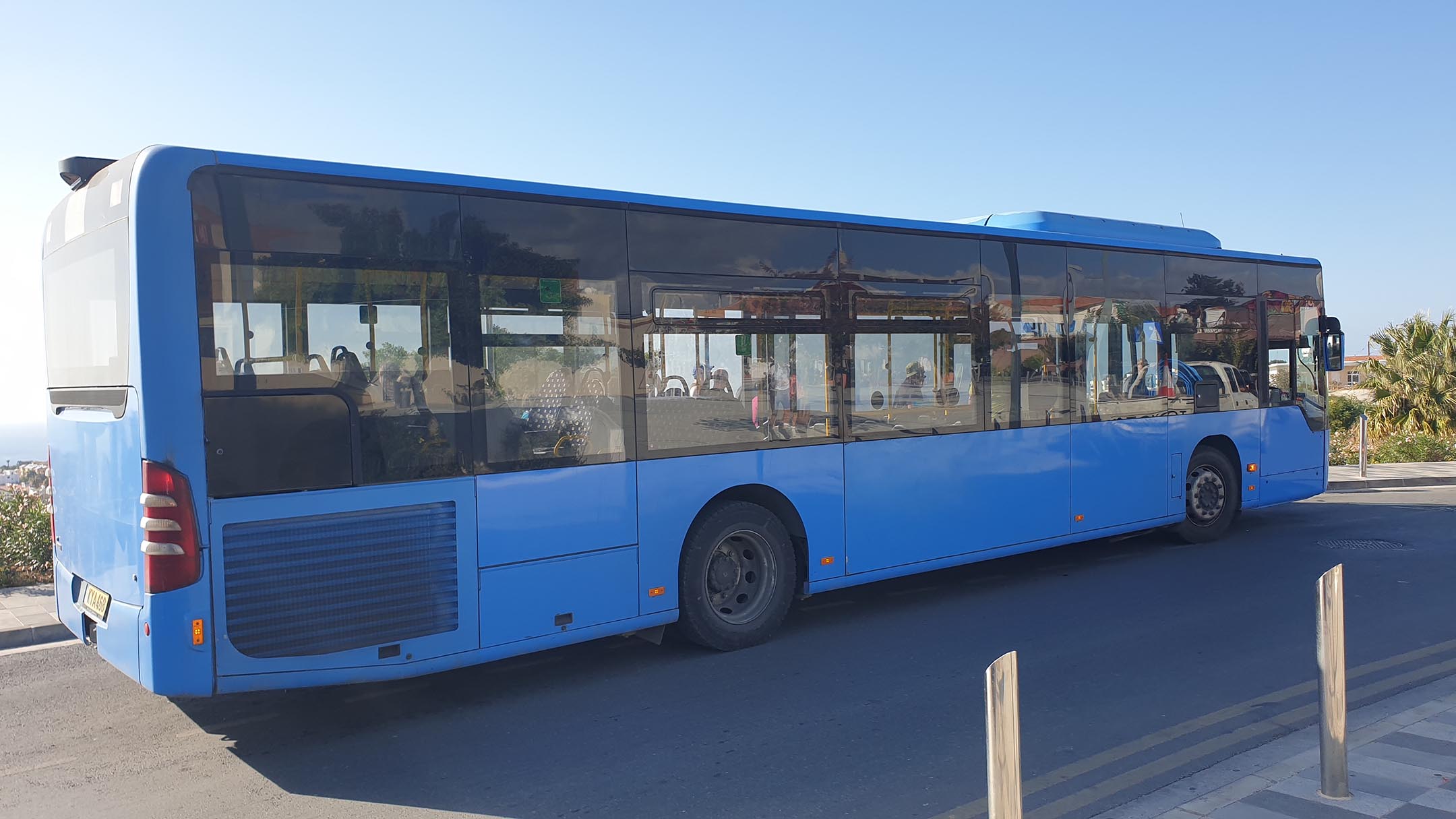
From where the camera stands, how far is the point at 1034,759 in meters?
5.16

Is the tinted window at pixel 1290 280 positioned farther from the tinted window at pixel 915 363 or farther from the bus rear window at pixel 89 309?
the bus rear window at pixel 89 309

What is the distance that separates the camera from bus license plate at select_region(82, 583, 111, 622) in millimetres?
5445

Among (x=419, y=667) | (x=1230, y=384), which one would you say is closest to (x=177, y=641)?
(x=419, y=667)

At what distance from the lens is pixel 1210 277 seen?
1118cm

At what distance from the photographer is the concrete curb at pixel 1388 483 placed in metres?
17.4

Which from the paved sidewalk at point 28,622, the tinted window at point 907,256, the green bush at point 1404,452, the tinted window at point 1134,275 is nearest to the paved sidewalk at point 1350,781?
the tinted window at point 907,256

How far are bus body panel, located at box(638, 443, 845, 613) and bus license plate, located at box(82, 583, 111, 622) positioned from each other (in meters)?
3.07

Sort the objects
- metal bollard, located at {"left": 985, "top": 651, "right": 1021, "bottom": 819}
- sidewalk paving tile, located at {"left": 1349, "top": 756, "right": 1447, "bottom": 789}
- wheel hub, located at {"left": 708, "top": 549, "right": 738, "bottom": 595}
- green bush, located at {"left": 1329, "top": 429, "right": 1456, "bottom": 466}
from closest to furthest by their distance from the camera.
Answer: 1. metal bollard, located at {"left": 985, "top": 651, "right": 1021, "bottom": 819}
2. sidewalk paving tile, located at {"left": 1349, "top": 756, "right": 1447, "bottom": 789}
3. wheel hub, located at {"left": 708, "top": 549, "right": 738, "bottom": 595}
4. green bush, located at {"left": 1329, "top": 429, "right": 1456, "bottom": 466}

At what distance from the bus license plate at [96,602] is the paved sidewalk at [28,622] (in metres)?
2.66

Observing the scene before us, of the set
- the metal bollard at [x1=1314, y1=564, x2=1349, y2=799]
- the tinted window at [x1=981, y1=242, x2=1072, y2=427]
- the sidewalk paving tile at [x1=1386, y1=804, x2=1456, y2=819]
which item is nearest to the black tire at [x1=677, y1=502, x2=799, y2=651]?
the tinted window at [x1=981, y1=242, x2=1072, y2=427]

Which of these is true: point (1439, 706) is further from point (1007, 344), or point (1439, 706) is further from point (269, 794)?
point (269, 794)

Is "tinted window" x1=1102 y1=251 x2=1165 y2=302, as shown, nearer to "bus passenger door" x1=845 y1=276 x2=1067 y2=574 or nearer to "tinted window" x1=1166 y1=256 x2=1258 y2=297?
"tinted window" x1=1166 y1=256 x2=1258 y2=297

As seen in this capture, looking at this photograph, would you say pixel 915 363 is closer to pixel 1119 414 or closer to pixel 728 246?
pixel 728 246

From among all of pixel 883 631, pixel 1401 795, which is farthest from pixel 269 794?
pixel 1401 795
